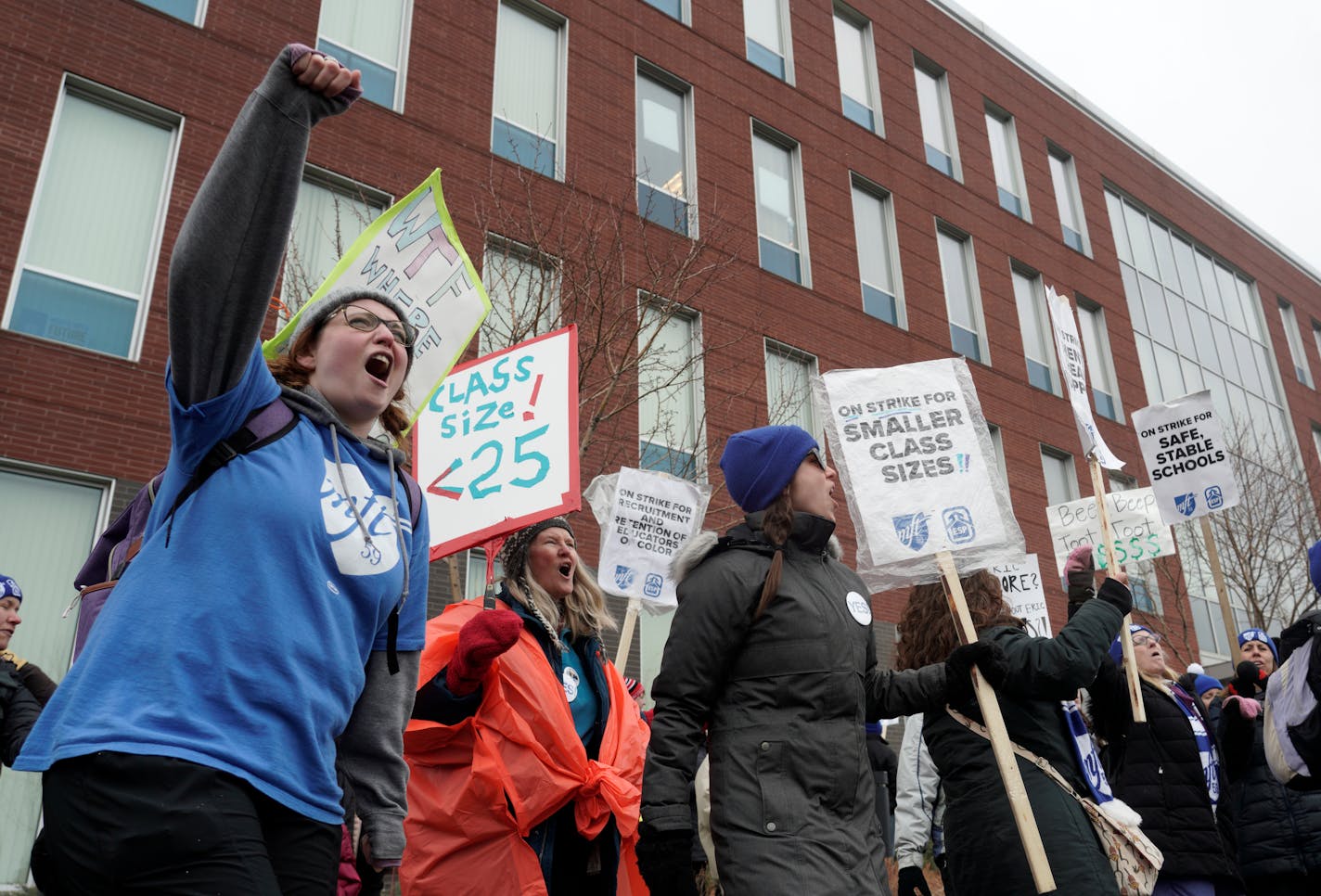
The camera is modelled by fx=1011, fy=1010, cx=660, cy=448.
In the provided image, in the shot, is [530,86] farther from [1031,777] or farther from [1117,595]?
[1031,777]

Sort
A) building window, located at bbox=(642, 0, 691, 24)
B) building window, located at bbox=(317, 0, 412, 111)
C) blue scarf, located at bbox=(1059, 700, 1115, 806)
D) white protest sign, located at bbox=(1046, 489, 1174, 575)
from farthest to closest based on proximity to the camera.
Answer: building window, located at bbox=(642, 0, 691, 24) < building window, located at bbox=(317, 0, 412, 111) < white protest sign, located at bbox=(1046, 489, 1174, 575) < blue scarf, located at bbox=(1059, 700, 1115, 806)

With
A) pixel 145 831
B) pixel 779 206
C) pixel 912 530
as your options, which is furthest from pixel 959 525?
pixel 779 206

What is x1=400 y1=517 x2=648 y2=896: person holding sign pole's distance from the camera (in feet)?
11.3

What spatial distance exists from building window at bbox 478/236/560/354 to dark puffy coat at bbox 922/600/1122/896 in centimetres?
556

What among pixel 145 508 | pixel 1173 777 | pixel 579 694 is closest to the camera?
pixel 145 508

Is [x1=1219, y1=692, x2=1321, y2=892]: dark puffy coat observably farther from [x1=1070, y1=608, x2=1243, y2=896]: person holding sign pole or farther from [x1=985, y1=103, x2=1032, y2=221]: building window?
[x1=985, y1=103, x2=1032, y2=221]: building window

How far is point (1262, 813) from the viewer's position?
17.4 feet

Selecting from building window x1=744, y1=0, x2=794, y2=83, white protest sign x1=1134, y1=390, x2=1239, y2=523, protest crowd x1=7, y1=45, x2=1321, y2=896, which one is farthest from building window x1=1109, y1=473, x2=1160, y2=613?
protest crowd x1=7, y1=45, x2=1321, y2=896

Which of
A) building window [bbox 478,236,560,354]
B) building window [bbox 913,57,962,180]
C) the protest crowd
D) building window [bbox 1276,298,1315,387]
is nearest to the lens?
the protest crowd

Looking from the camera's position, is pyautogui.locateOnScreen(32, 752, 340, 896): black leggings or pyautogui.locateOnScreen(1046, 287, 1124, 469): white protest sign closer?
pyautogui.locateOnScreen(32, 752, 340, 896): black leggings

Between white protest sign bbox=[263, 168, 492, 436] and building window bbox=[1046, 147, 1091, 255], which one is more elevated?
building window bbox=[1046, 147, 1091, 255]

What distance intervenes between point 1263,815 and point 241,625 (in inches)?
217

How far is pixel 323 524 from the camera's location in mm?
1891

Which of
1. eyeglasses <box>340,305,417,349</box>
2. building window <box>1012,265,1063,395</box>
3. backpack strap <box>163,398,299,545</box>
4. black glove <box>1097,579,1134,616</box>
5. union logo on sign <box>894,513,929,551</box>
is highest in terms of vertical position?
building window <box>1012,265,1063,395</box>
